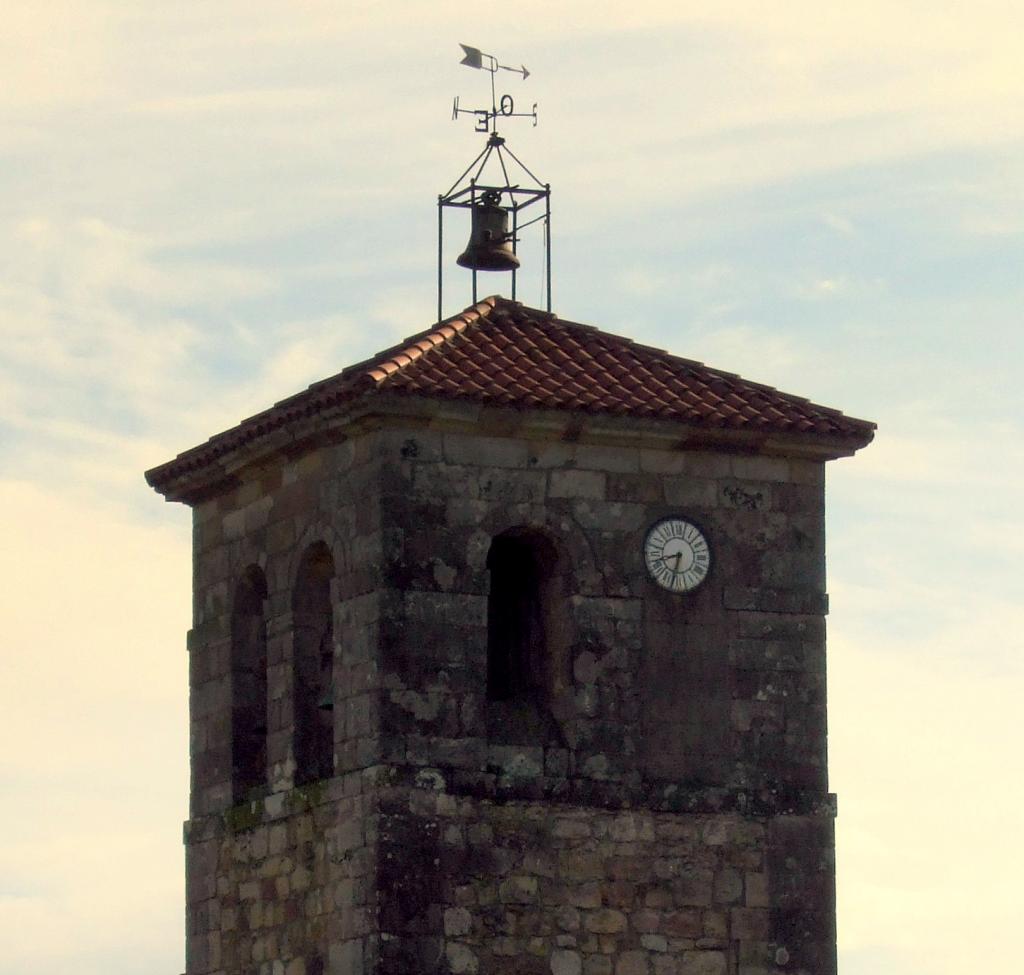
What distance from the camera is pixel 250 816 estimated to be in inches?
1422

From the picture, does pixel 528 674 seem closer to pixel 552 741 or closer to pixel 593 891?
pixel 552 741

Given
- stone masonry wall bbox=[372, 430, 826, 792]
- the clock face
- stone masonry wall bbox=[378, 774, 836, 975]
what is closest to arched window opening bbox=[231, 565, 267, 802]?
stone masonry wall bbox=[372, 430, 826, 792]

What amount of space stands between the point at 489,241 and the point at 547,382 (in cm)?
189

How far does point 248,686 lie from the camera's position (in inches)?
1443

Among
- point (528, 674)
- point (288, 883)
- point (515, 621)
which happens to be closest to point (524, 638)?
point (515, 621)

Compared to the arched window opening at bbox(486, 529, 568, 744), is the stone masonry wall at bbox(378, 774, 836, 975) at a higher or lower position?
lower

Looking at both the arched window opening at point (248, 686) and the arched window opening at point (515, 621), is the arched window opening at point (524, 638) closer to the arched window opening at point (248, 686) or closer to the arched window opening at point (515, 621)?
the arched window opening at point (515, 621)

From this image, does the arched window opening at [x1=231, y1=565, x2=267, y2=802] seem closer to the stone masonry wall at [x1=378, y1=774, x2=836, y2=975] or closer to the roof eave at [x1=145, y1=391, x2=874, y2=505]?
the roof eave at [x1=145, y1=391, x2=874, y2=505]

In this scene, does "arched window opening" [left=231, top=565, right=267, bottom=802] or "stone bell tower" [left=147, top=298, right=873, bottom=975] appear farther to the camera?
"arched window opening" [left=231, top=565, right=267, bottom=802]

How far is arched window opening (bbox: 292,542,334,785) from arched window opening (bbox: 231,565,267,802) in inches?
25.4

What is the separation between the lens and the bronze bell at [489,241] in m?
37.1

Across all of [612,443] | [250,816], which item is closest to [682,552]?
[612,443]

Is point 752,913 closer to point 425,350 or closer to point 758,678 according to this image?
point 758,678

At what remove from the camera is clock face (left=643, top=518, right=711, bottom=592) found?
3556 cm
